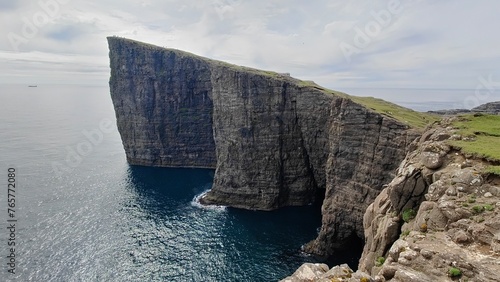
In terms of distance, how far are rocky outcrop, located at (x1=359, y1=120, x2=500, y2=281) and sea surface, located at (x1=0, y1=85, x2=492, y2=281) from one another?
36236 millimetres

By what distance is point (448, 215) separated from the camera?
20.5 m

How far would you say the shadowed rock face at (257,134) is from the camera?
223 feet

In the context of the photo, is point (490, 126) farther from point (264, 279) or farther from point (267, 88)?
point (267, 88)

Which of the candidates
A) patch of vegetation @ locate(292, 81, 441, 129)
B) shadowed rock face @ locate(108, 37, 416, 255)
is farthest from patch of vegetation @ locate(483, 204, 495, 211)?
patch of vegetation @ locate(292, 81, 441, 129)

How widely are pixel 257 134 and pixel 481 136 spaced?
62851mm

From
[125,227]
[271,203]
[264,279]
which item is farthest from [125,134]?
[264,279]

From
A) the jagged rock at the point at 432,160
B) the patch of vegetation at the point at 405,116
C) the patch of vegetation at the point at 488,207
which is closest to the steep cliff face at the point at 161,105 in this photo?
the patch of vegetation at the point at 405,116

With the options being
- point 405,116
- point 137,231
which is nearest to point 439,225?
point 405,116

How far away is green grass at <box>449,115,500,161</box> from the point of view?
26.6 metres

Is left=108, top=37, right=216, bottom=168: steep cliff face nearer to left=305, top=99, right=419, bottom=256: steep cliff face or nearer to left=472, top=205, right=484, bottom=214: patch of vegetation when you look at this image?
left=305, top=99, right=419, bottom=256: steep cliff face

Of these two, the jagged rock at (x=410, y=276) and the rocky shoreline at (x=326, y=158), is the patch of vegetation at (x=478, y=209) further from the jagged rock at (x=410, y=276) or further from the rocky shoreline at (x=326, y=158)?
the jagged rock at (x=410, y=276)

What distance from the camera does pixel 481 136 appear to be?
3516 cm

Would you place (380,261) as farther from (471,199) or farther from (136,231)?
(136,231)

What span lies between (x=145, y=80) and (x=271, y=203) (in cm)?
7682
